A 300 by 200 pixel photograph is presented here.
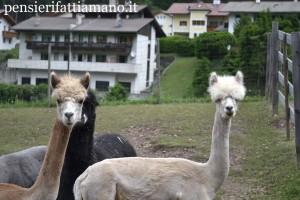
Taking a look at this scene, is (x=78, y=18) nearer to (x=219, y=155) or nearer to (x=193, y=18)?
(x=193, y=18)

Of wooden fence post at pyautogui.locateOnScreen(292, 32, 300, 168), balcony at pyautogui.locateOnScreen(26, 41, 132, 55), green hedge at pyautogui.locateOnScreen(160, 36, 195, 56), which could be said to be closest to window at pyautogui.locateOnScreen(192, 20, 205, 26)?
green hedge at pyautogui.locateOnScreen(160, 36, 195, 56)

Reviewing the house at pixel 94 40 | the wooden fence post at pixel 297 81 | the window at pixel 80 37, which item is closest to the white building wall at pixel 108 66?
the house at pixel 94 40

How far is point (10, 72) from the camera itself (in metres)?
29.6

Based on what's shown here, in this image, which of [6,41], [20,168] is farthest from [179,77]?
[20,168]

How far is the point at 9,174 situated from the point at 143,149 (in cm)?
355

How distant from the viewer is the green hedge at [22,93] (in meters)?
17.0

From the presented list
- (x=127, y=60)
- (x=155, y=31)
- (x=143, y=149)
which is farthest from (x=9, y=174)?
(x=155, y=31)

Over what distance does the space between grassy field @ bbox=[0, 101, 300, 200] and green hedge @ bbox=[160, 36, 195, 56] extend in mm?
34342

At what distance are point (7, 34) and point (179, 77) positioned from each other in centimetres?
2421

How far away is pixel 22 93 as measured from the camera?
17844 millimetres

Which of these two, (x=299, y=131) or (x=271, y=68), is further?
(x=271, y=68)

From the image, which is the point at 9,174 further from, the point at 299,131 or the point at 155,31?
the point at 155,31

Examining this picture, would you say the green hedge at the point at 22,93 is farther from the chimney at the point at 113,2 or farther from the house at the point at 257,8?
the house at the point at 257,8

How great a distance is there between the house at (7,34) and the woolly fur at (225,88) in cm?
5138
